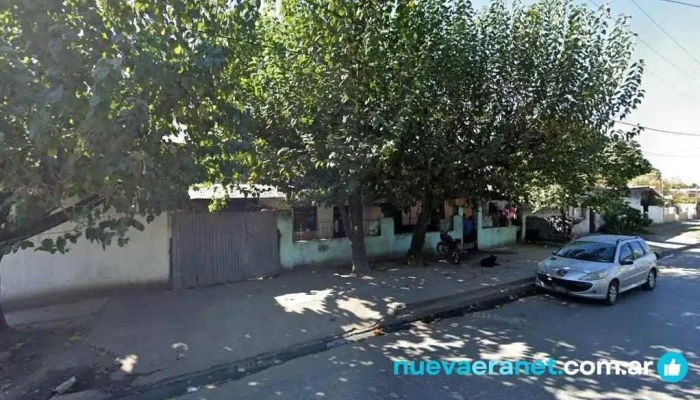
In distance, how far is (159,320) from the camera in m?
7.11

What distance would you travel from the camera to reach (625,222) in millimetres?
23109

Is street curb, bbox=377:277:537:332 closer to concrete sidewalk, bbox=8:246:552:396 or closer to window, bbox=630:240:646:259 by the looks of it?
concrete sidewalk, bbox=8:246:552:396

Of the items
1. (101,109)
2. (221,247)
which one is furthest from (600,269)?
(101,109)

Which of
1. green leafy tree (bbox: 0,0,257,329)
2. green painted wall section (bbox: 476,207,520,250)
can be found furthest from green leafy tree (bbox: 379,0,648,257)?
green painted wall section (bbox: 476,207,520,250)

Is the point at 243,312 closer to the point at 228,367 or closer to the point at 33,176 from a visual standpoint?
the point at 228,367

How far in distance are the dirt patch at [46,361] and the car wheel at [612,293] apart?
353 inches

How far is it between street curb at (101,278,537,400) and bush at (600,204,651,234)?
1578 centimetres

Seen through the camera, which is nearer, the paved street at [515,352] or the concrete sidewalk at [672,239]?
the paved street at [515,352]

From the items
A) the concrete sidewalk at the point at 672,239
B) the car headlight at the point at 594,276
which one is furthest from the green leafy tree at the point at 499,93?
the concrete sidewalk at the point at 672,239

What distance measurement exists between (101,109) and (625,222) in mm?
26546

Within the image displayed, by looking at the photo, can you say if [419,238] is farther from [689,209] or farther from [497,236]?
[689,209]

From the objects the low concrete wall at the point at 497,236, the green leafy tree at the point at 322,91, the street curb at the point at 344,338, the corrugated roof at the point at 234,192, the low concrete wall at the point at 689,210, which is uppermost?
the green leafy tree at the point at 322,91

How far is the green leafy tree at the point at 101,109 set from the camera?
12.4 feet

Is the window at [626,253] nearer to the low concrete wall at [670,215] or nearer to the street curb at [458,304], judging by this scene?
the street curb at [458,304]
